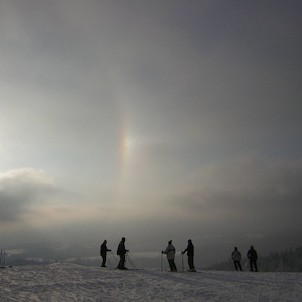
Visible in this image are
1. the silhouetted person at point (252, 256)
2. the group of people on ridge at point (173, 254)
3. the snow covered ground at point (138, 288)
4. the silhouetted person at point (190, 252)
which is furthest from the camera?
the silhouetted person at point (252, 256)

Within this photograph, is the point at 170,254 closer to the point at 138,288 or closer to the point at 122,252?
the point at 122,252

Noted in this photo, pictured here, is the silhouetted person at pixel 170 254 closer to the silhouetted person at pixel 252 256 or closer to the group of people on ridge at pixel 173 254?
the group of people on ridge at pixel 173 254

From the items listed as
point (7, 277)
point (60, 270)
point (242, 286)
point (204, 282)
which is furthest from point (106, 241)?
point (242, 286)

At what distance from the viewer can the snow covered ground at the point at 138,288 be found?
1562 centimetres

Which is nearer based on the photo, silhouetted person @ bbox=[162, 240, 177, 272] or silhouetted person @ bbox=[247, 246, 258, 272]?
silhouetted person @ bbox=[162, 240, 177, 272]

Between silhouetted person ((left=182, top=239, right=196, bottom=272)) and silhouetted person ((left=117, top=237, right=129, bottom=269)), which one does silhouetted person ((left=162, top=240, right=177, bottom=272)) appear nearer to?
silhouetted person ((left=182, top=239, right=196, bottom=272))

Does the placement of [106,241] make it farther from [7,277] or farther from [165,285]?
[165,285]

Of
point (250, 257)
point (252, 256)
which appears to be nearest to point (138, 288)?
point (250, 257)

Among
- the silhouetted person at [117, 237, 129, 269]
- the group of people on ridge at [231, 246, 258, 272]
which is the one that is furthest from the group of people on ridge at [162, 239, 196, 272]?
the group of people on ridge at [231, 246, 258, 272]

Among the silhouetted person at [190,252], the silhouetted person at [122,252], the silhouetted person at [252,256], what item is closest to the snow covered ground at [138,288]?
the silhouetted person at [122,252]

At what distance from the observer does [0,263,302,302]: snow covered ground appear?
15.6 metres

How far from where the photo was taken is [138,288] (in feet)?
58.1

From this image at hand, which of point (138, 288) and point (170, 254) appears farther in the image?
point (170, 254)

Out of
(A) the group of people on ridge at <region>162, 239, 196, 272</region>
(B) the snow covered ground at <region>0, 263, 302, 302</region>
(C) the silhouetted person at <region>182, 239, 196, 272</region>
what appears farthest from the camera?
(C) the silhouetted person at <region>182, 239, 196, 272</region>
